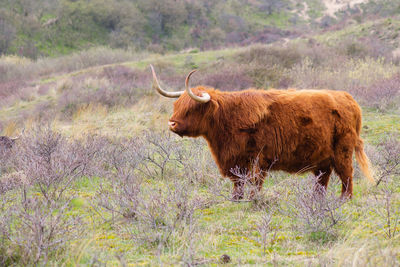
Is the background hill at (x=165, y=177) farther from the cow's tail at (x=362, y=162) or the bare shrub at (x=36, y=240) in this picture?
the cow's tail at (x=362, y=162)

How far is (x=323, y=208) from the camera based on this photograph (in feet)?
12.0

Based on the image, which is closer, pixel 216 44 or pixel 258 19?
pixel 216 44

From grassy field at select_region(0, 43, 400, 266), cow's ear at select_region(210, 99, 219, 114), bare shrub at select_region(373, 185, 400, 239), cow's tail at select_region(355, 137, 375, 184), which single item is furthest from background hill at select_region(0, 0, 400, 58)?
bare shrub at select_region(373, 185, 400, 239)

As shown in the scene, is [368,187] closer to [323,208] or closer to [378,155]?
[378,155]

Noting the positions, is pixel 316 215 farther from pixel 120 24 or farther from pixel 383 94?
pixel 120 24

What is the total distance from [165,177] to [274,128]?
2.09m

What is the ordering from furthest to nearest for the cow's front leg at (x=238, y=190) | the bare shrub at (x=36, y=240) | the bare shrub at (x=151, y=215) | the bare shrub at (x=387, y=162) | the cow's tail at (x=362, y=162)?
the bare shrub at (x=387, y=162), the cow's tail at (x=362, y=162), the cow's front leg at (x=238, y=190), the bare shrub at (x=151, y=215), the bare shrub at (x=36, y=240)

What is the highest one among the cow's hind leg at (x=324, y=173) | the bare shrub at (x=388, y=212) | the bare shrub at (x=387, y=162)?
the bare shrub at (x=388, y=212)

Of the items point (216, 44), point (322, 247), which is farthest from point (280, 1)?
point (322, 247)

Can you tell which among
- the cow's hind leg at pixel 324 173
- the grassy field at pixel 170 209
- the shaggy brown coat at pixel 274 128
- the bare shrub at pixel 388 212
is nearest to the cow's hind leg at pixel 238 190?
the shaggy brown coat at pixel 274 128

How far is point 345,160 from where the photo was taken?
4.70 m

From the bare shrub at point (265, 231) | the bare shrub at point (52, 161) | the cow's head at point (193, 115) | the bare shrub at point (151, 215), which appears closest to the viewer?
the bare shrub at point (265, 231)

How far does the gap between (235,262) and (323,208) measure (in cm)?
111

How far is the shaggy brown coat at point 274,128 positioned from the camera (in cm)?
454
